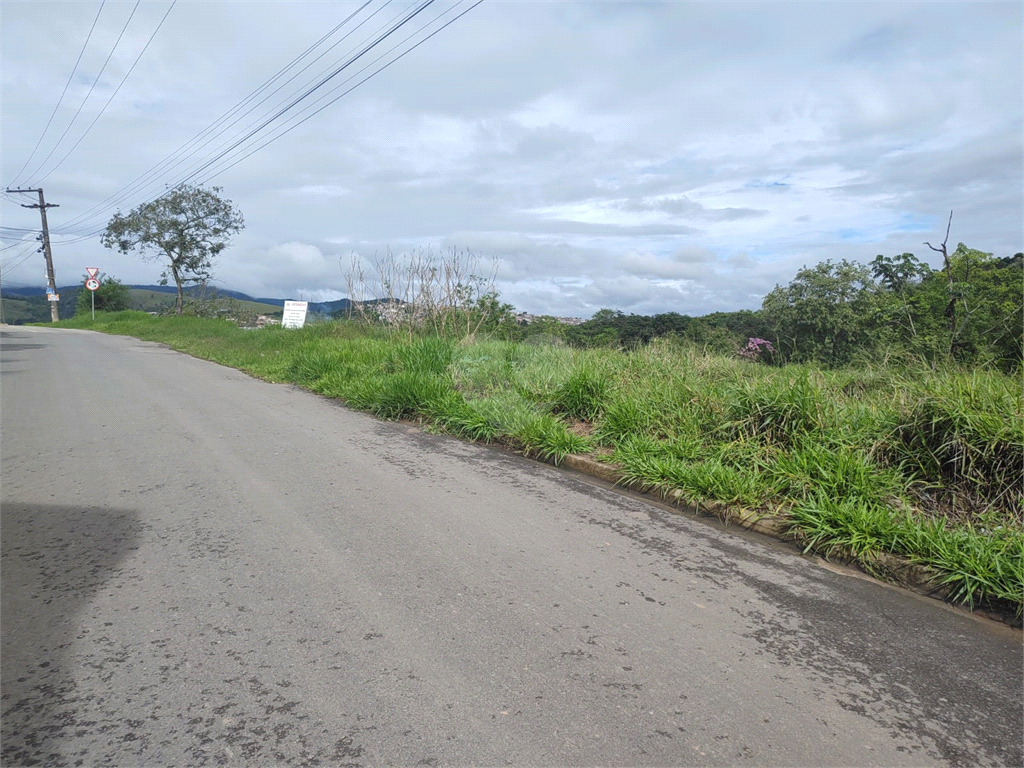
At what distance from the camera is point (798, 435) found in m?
5.33

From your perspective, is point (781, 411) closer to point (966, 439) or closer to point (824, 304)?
point (966, 439)

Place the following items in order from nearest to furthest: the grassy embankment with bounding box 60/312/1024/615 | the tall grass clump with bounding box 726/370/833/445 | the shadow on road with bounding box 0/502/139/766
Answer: the shadow on road with bounding box 0/502/139/766 < the grassy embankment with bounding box 60/312/1024/615 < the tall grass clump with bounding box 726/370/833/445

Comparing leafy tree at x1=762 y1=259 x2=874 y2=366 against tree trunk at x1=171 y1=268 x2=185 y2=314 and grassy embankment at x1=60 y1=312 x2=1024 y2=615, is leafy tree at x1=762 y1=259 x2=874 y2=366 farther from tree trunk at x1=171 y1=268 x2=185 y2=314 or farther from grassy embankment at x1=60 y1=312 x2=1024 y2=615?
tree trunk at x1=171 y1=268 x2=185 y2=314

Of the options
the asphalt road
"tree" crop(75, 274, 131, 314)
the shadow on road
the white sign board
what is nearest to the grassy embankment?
the asphalt road

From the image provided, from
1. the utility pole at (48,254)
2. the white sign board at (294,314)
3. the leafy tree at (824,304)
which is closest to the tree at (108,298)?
the utility pole at (48,254)

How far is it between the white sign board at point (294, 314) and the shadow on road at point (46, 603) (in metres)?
15.5

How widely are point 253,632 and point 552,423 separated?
418cm

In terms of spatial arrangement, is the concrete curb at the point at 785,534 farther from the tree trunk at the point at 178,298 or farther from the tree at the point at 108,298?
the tree at the point at 108,298

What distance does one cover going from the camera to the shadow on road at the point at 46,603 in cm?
228

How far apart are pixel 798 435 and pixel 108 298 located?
5149cm

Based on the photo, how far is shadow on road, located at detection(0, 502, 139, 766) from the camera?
7.47 ft

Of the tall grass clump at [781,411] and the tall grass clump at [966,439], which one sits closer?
the tall grass clump at [966,439]

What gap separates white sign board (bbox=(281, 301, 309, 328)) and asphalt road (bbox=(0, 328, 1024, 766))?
47.6 ft

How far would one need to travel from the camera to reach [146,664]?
2.65 meters
